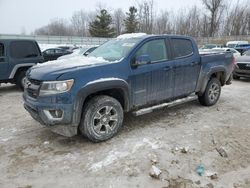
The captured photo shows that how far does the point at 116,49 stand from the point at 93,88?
1.30 metres

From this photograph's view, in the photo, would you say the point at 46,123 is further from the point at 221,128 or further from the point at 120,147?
the point at 221,128

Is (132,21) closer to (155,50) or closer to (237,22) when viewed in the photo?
(237,22)

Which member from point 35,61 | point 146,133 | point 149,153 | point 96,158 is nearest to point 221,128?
point 146,133

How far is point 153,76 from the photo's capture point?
4887mm

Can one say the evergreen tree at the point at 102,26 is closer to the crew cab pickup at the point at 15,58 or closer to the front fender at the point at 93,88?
the crew cab pickup at the point at 15,58

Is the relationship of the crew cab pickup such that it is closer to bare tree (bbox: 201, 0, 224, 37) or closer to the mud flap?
the mud flap

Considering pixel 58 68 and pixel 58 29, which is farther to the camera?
pixel 58 29

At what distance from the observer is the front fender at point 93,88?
3959 millimetres

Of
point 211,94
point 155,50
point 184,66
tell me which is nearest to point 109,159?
point 155,50

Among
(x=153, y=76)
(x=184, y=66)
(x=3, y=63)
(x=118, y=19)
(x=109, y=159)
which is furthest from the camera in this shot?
(x=118, y=19)

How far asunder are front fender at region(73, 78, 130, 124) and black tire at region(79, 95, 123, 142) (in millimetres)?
154

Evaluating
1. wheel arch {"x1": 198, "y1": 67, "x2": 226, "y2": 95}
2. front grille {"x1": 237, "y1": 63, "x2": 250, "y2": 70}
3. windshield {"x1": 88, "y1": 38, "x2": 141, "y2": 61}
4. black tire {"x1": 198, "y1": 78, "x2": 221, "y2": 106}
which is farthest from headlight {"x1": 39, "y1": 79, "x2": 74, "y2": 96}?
front grille {"x1": 237, "y1": 63, "x2": 250, "y2": 70}

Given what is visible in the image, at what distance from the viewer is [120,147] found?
13.8ft

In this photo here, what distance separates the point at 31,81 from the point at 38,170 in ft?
4.90
